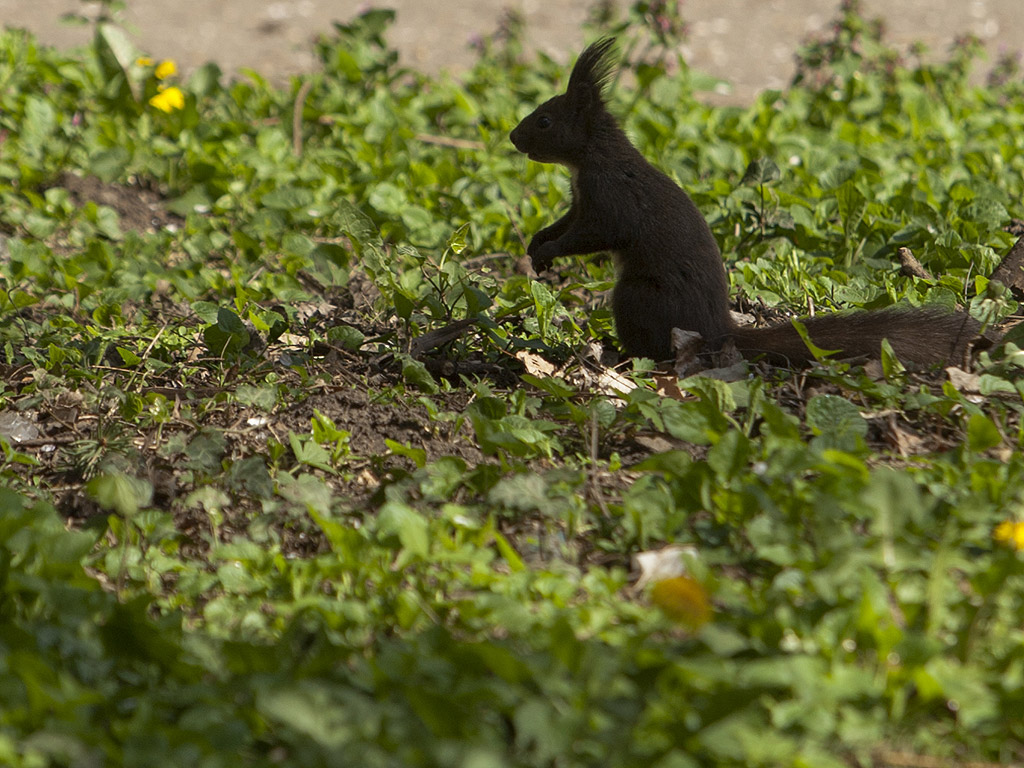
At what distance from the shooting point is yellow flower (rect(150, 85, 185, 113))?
6355 mm

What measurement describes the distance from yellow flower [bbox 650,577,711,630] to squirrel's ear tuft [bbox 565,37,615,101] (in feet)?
8.60

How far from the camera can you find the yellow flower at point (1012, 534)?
2.18 metres

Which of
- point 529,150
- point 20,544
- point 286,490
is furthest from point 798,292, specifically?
point 20,544

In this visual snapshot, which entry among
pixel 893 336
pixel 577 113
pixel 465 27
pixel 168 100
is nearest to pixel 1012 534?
pixel 893 336

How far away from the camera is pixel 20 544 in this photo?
8.04 ft

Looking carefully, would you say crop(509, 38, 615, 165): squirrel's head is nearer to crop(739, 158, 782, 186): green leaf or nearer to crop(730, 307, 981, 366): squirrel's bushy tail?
crop(739, 158, 782, 186): green leaf

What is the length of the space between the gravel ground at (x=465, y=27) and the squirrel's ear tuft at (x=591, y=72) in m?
4.22

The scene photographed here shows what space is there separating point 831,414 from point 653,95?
4.33 m

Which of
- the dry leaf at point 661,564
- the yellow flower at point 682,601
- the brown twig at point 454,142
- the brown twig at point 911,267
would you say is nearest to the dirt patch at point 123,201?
the brown twig at point 454,142

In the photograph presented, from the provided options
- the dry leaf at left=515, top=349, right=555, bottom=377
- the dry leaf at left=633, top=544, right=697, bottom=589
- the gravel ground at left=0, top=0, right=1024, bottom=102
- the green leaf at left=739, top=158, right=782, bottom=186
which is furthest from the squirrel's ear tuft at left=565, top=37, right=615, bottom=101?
the gravel ground at left=0, top=0, right=1024, bottom=102

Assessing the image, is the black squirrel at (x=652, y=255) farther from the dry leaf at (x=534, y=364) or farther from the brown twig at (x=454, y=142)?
the brown twig at (x=454, y=142)

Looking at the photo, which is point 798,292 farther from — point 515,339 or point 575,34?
point 575,34

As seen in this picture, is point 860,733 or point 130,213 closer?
point 860,733

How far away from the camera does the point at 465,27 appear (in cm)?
922
